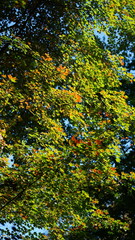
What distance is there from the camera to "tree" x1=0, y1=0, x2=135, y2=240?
17.4 ft

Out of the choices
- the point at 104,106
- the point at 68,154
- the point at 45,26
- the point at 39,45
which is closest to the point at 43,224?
the point at 68,154

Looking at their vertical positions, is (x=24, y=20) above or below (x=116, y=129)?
above

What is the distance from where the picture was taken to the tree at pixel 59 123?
529 cm

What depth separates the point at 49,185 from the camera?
530cm

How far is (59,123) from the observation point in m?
6.86

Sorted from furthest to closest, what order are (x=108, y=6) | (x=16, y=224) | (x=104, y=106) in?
(x=108, y=6) → (x=104, y=106) → (x=16, y=224)

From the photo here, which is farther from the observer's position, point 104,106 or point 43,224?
point 104,106

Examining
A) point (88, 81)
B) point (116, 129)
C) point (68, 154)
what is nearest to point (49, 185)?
point (68, 154)

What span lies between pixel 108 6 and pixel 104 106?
3.17m

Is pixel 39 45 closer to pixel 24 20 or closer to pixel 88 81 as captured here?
pixel 24 20

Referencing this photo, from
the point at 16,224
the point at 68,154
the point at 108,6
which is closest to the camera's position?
the point at 68,154

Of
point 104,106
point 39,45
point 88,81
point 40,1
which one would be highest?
point 40,1

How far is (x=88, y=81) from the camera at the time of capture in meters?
7.12

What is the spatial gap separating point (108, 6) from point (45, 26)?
214 centimetres
